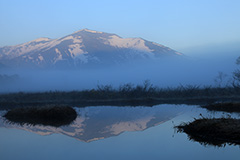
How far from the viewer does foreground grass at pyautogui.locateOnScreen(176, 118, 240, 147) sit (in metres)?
10.4

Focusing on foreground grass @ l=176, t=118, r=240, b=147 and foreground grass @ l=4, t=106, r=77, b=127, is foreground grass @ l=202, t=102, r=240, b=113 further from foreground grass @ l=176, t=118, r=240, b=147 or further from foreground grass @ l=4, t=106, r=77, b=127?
foreground grass @ l=4, t=106, r=77, b=127

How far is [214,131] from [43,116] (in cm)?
979

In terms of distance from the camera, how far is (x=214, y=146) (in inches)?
384

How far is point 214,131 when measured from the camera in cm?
1131

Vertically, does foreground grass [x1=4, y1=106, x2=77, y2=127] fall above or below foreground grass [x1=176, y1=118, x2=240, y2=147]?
below

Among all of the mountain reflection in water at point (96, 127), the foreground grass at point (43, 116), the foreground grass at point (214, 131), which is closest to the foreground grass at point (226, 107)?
the mountain reflection in water at point (96, 127)

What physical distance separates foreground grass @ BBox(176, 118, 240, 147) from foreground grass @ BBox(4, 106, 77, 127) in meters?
6.62

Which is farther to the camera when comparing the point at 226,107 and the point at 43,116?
the point at 226,107

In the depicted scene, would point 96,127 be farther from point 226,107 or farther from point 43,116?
point 226,107

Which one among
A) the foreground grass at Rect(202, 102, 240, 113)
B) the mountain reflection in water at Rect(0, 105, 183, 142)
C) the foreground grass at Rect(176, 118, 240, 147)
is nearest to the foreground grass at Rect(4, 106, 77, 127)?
the mountain reflection in water at Rect(0, 105, 183, 142)

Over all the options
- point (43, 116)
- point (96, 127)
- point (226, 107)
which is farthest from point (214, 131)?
point (43, 116)

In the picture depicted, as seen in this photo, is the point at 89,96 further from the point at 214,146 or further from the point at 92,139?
the point at 214,146

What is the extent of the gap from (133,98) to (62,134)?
17.5 metres

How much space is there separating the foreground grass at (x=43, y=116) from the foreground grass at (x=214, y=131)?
6.62 metres
